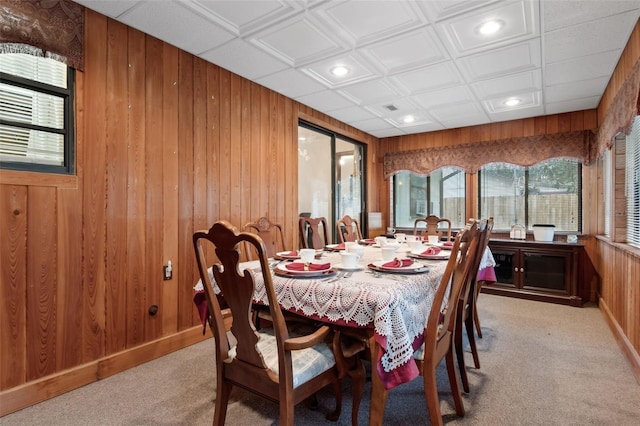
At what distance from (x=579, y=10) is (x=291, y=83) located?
2375 millimetres

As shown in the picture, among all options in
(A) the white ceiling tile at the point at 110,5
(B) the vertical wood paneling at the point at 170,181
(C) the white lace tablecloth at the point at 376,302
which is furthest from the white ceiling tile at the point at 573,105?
(A) the white ceiling tile at the point at 110,5

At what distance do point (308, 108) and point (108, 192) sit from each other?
8.59ft

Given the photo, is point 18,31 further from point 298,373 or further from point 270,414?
point 270,414

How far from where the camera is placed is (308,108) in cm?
420

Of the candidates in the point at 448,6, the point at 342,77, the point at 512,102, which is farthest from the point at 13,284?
the point at 512,102

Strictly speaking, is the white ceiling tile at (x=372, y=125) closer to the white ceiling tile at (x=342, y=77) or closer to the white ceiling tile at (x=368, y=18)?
the white ceiling tile at (x=342, y=77)

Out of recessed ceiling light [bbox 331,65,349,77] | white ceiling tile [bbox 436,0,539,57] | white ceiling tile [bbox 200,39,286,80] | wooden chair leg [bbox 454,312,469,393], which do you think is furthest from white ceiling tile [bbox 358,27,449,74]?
wooden chair leg [bbox 454,312,469,393]

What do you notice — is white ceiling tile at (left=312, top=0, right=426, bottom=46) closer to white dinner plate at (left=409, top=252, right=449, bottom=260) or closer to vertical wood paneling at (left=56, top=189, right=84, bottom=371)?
white dinner plate at (left=409, top=252, right=449, bottom=260)

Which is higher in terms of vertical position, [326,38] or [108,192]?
[326,38]

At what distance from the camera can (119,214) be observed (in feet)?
7.70

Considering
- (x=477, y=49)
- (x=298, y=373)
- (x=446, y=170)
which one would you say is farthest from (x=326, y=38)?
(x=446, y=170)

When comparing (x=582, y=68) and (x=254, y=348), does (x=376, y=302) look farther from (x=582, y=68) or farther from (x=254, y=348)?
(x=582, y=68)

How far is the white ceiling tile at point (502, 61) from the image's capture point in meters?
2.66

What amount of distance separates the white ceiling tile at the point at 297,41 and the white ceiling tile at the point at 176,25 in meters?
0.30
